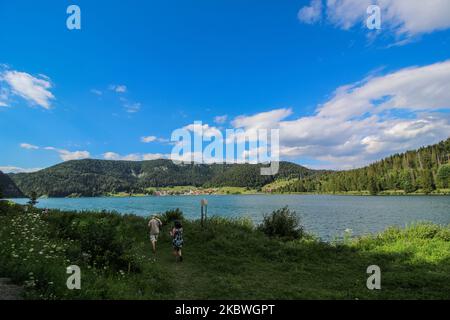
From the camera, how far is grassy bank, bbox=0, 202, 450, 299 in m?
8.72

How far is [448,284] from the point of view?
11.1 metres

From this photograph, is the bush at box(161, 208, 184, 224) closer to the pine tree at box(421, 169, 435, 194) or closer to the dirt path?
the dirt path

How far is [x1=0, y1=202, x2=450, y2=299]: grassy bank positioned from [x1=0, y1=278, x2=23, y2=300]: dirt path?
173 mm

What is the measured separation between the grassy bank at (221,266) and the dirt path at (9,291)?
173mm

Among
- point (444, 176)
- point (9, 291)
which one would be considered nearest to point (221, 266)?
point (9, 291)

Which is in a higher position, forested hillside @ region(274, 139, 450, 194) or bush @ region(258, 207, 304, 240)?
forested hillside @ region(274, 139, 450, 194)

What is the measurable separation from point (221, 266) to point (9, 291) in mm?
8405

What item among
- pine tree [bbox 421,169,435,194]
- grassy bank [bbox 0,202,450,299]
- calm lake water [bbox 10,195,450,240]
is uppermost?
pine tree [bbox 421,169,435,194]

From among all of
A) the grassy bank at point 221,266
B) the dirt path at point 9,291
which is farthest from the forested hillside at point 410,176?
the dirt path at point 9,291

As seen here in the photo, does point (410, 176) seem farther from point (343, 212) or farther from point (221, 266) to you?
point (221, 266)

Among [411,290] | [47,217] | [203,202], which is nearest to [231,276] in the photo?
[411,290]

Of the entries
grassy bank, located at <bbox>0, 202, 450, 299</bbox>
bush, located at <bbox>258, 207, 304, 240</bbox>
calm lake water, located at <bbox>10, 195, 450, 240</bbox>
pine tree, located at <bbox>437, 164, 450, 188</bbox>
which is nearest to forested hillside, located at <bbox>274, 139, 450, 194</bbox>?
pine tree, located at <bbox>437, 164, 450, 188</bbox>
